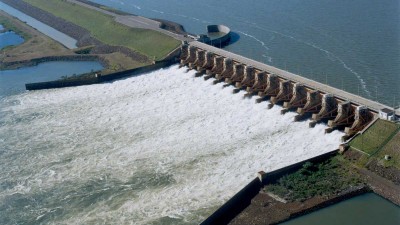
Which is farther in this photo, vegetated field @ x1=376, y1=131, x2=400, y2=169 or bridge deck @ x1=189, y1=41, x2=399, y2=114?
bridge deck @ x1=189, y1=41, x2=399, y2=114

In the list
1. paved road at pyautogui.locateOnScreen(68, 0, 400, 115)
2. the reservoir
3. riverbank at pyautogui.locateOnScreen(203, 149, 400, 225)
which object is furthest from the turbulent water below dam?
the reservoir

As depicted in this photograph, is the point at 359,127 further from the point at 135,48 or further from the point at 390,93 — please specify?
the point at 135,48

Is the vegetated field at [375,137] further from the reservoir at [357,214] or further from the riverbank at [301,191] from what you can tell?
the reservoir at [357,214]

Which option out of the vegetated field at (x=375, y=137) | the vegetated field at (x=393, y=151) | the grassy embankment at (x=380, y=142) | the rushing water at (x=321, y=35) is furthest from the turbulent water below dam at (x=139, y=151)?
the rushing water at (x=321, y=35)

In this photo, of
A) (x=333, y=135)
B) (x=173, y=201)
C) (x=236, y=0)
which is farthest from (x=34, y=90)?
(x=236, y=0)

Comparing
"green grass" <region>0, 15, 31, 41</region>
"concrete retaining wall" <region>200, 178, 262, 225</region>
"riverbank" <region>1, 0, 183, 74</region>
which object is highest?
"concrete retaining wall" <region>200, 178, 262, 225</region>

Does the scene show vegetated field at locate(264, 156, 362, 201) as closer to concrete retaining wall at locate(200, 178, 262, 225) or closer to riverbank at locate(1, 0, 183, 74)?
concrete retaining wall at locate(200, 178, 262, 225)

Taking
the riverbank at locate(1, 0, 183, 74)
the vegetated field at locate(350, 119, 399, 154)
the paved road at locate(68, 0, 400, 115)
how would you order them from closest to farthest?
the vegetated field at locate(350, 119, 399, 154), the paved road at locate(68, 0, 400, 115), the riverbank at locate(1, 0, 183, 74)
